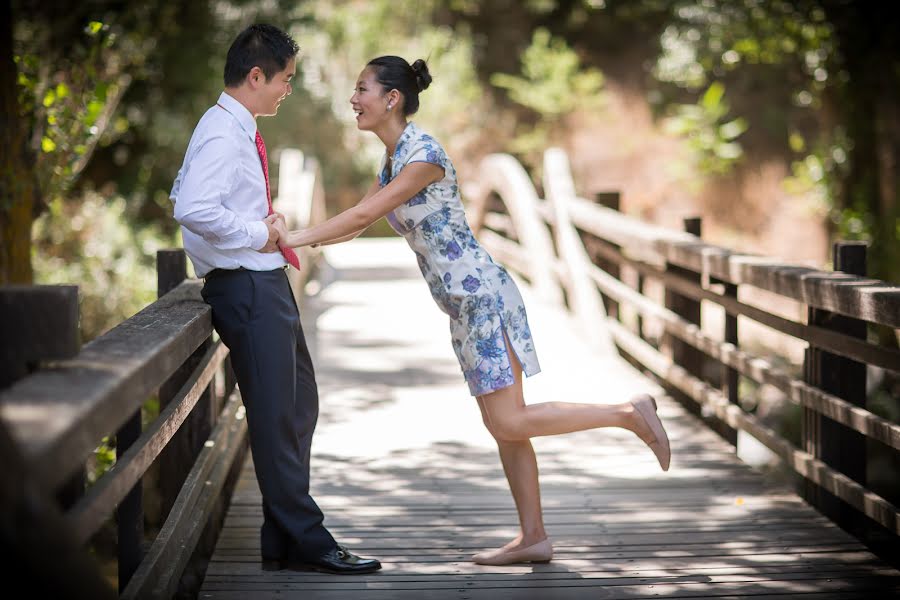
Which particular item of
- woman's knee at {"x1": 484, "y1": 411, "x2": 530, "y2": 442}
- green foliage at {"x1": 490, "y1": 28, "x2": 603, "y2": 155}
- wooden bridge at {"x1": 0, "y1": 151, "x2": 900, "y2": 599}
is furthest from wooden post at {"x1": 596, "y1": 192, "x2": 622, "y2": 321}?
green foliage at {"x1": 490, "y1": 28, "x2": 603, "y2": 155}

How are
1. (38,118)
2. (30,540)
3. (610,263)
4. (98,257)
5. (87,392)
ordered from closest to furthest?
(30,540) → (87,392) → (38,118) → (610,263) → (98,257)

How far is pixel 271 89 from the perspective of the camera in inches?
141

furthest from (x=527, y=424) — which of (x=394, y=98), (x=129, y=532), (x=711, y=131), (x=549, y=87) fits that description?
(x=549, y=87)

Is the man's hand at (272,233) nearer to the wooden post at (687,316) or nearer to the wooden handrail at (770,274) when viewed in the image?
the wooden handrail at (770,274)

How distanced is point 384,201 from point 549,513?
159 centimetres

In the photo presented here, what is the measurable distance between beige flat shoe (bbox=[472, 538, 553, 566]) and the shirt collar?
5.09ft

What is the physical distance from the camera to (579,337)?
891cm

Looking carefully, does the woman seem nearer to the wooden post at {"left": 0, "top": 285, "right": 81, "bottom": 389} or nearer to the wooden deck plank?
the wooden deck plank

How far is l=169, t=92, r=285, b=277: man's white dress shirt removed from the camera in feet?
11.1

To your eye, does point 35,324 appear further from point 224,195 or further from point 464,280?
point 464,280

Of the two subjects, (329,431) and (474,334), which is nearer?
(474,334)

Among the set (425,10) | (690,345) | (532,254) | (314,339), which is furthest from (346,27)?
(690,345)

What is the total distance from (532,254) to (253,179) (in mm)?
7279

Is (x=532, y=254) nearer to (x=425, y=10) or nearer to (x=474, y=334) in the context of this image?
(x=474, y=334)
